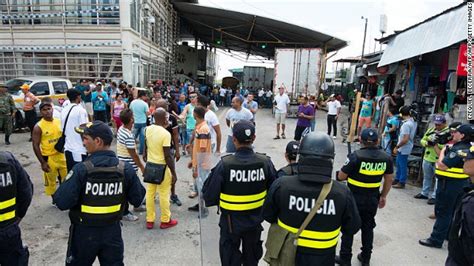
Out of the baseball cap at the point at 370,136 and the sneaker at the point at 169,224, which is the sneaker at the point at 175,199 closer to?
the sneaker at the point at 169,224

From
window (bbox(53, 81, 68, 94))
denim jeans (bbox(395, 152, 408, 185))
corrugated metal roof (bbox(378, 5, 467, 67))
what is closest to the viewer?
corrugated metal roof (bbox(378, 5, 467, 67))

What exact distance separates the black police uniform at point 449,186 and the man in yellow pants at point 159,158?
3660 millimetres

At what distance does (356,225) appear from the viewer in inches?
87.3

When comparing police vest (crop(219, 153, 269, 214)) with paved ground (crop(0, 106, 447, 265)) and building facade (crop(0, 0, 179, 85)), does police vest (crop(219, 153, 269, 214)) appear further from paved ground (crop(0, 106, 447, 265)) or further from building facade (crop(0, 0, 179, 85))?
building facade (crop(0, 0, 179, 85))

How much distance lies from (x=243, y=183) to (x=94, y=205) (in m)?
1.25

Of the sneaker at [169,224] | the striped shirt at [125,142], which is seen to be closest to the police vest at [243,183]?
the sneaker at [169,224]

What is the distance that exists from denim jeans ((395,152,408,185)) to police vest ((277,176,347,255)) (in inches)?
210

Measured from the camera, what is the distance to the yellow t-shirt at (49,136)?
4832mm

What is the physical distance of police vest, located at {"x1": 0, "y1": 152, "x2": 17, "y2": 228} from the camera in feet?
8.23

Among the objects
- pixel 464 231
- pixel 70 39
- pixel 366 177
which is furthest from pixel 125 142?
pixel 70 39

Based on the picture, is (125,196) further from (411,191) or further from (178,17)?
(178,17)

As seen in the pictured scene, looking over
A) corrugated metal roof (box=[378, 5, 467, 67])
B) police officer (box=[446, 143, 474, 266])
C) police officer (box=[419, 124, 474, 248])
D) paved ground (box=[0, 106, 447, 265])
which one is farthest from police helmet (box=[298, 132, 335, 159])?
corrugated metal roof (box=[378, 5, 467, 67])

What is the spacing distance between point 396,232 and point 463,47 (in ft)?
12.0

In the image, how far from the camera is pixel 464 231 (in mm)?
2297
